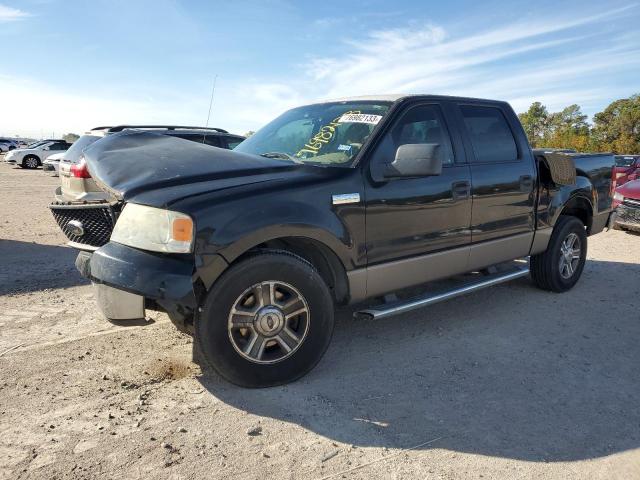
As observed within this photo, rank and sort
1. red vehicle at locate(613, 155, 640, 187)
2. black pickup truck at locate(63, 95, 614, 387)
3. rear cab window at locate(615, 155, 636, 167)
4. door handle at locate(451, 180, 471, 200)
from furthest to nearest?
rear cab window at locate(615, 155, 636, 167) → red vehicle at locate(613, 155, 640, 187) → door handle at locate(451, 180, 471, 200) → black pickup truck at locate(63, 95, 614, 387)

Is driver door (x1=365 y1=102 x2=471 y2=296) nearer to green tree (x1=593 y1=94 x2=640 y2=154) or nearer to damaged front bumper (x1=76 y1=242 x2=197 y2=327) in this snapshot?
damaged front bumper (x1=76 y1=242 x2=197 y2=327)

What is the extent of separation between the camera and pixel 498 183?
4473 millimetres

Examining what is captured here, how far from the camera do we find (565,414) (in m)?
3.00

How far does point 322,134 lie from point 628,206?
308 inches

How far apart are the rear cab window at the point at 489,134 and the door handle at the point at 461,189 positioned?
304 mm

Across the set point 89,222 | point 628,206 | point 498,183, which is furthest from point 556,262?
point 628,206

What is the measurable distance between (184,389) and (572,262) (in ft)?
14.8

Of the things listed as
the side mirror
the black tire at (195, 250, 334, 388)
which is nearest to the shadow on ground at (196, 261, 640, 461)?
the black tire at (195, 250, 334, 388)

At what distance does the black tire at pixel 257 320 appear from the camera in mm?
2945

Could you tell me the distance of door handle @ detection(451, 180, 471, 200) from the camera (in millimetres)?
4074

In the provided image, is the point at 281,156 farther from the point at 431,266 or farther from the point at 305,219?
the point at 431,266

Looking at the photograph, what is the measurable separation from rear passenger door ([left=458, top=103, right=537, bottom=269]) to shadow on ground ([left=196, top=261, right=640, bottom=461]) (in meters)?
0.69

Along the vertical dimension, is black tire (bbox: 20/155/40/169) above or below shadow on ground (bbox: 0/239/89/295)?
above

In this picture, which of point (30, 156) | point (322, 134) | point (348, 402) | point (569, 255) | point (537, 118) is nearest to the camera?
point (348, 402)
